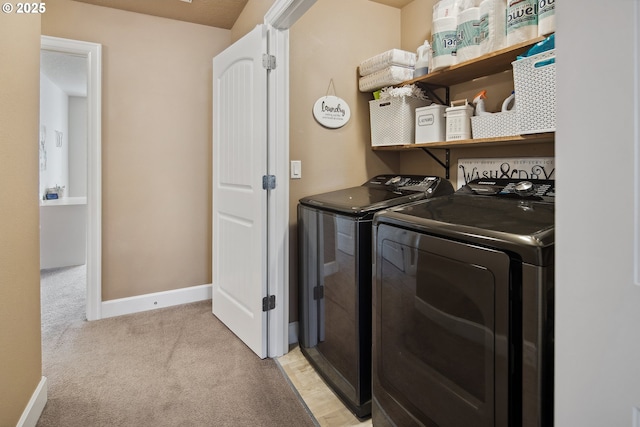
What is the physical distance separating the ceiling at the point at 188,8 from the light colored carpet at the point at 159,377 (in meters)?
2.39

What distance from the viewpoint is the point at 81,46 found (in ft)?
8.77

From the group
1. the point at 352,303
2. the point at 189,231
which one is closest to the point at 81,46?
the point at 189,231

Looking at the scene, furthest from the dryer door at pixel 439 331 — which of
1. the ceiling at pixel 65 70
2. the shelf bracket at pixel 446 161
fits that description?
the ceiling at pixel 65 70

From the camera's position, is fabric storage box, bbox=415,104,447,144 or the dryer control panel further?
fabric storage box, bbox=415,104,447,144

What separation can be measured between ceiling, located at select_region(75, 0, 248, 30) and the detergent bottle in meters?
1.38

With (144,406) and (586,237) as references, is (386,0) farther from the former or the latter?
(144,406)

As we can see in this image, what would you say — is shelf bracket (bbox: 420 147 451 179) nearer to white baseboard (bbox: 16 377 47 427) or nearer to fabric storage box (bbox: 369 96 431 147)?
fabric storage box (bbox: 369 96 431 147)

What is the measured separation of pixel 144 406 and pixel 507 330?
168 centimetres

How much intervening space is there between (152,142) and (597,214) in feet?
10.1

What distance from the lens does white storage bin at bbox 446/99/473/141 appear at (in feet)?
6.57

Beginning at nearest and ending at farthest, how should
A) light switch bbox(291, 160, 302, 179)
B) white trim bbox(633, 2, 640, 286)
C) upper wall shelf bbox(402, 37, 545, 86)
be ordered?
1. white trim bbox(633, 2, 640, 286)
2. upper wall shelf bbox(402, 37, 545, 86)
3. light switch bbox(291, 160, 302, 179)

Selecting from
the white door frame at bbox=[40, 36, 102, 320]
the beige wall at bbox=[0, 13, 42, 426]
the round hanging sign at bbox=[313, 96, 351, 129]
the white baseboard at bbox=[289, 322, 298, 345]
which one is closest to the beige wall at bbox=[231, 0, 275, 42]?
the round hanging sign at bbox=[313, 96, 351, 129]

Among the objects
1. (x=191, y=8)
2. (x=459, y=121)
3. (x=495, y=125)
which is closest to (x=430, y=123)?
(x=459, y=121)

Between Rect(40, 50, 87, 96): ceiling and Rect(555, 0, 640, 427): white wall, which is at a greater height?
Rect(40, 50, 87, 96): ceiling
